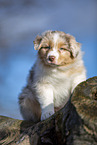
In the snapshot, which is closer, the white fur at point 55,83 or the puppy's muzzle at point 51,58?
the puppy's muzzle at point 51,58

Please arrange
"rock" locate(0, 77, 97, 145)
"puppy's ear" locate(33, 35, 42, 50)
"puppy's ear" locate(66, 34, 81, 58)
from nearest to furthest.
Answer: "rock" locate(0, 77, 97, 145) < "puppy's ear" locate(66, 34, 81, 58) < "puppy's ear" locate(33, 35, 42, 50)

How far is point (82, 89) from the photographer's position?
8.55 feet

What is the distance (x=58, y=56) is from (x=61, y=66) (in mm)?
369

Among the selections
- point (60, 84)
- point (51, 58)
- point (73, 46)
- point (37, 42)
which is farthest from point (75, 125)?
point (37, 42)

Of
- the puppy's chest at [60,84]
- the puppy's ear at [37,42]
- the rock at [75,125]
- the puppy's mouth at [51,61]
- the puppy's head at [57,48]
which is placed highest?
the puppy's ear at [37,42]

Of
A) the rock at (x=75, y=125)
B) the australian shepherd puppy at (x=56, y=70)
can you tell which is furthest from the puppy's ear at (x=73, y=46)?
the rock at (x=75, y=125)

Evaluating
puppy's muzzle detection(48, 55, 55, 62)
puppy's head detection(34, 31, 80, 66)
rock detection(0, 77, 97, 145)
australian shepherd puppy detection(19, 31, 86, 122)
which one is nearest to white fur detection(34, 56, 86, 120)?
australian shepherd puppy detection(19, 31, 86, 122)

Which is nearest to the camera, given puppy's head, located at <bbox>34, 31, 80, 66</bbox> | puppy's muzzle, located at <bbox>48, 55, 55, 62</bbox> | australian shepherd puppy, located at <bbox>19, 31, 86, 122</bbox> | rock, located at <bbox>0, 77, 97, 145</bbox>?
rock, located at <bbox>0, 77, 97, 145</bbox>

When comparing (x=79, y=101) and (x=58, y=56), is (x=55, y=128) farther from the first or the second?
(x=58, y=56)

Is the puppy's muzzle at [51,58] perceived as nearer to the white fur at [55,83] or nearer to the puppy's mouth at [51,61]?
the puppy's mouth at [51,61]

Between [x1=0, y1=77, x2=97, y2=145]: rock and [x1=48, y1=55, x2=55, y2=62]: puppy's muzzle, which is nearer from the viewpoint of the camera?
[x1=0, y1=77, x2=97, y2=145]: rock

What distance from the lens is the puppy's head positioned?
4.38 meters

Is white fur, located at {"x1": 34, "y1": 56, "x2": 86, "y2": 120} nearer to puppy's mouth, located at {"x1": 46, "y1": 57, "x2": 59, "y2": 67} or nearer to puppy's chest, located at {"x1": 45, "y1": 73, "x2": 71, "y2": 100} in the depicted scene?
puppy's chest, located at {"x1": 45, "y1": 73, "x2": 71, "y2": 100}

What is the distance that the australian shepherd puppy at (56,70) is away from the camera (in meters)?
4.52
